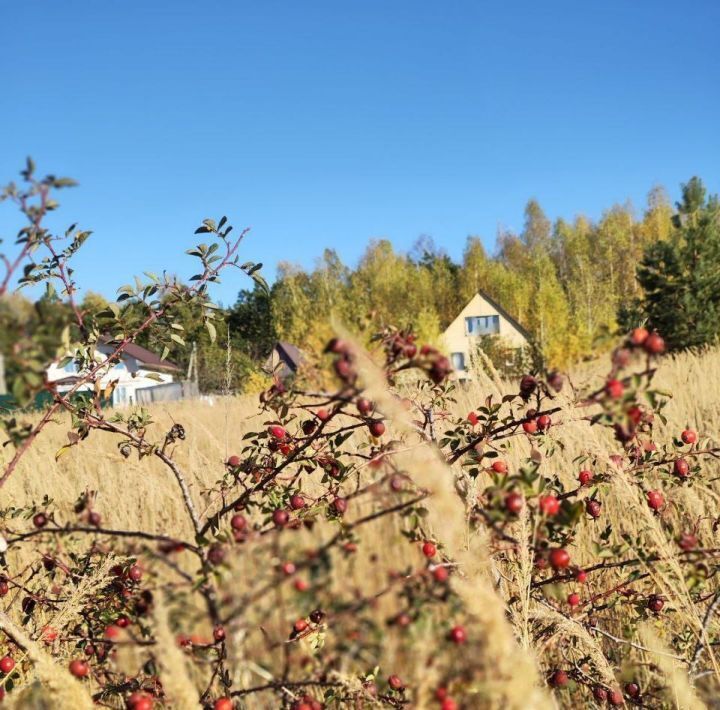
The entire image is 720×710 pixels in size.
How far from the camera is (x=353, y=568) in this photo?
1.56m

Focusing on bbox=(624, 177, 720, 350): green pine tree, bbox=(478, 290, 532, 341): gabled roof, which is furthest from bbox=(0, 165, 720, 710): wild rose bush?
bbox=(478, 290, 532, 341): gabled roof

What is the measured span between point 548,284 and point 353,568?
28849 mm

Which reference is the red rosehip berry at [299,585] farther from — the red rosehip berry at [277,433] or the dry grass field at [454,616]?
the red rosehip berry at [277,433]

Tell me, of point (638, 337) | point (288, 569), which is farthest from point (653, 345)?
point (288, 569)

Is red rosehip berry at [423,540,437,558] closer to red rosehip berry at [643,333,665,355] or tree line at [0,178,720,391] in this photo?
red rosehip berry at [643,333,665,355]

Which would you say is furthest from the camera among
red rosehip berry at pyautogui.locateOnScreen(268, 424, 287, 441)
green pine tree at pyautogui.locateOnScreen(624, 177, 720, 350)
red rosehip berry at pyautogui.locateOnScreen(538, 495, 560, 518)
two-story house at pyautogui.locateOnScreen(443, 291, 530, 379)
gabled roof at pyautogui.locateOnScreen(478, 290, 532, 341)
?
two-story house at pyautogui.locateOnScreen(443, 291, 530, 379)

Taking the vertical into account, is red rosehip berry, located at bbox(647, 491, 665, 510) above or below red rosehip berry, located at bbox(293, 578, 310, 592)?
below

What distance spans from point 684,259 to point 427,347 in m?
21.3

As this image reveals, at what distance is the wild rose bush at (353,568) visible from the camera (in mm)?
806

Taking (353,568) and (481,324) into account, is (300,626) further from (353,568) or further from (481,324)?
(481,324)

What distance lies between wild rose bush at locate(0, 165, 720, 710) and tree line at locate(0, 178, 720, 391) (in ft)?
43.0

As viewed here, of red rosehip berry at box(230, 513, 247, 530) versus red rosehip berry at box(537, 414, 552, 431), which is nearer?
red rosehip berry at box(230, 513, 247, 530)

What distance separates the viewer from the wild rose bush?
0.81m

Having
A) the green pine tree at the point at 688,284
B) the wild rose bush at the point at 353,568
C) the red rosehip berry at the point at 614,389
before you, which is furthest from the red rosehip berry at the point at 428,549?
the green pine tree at the point at 688,284
